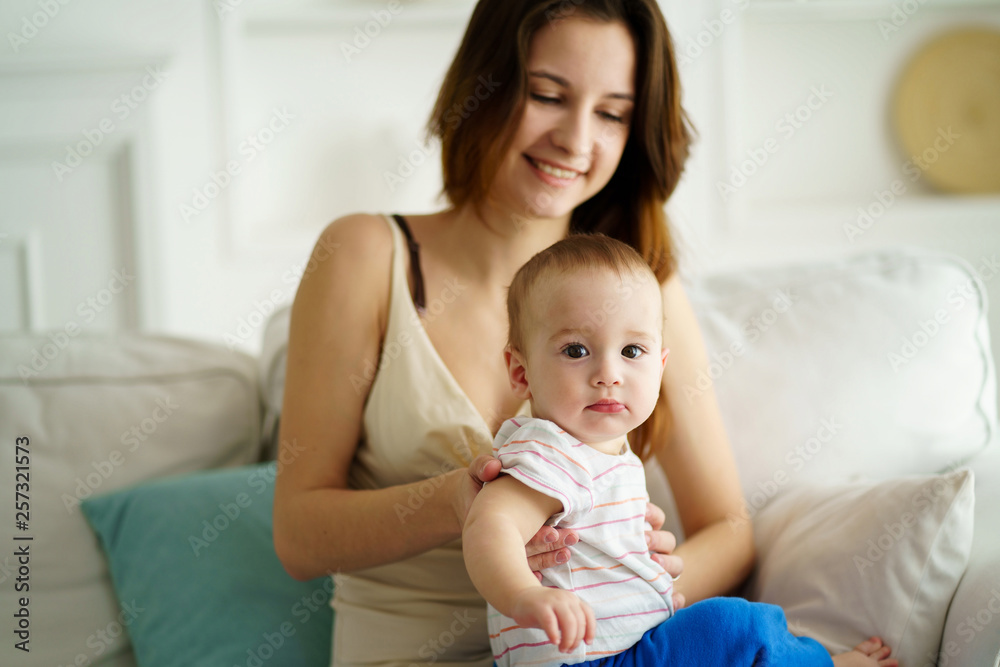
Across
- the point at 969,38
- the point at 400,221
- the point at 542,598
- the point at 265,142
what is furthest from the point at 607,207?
the point at 969,38

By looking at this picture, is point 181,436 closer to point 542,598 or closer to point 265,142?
point 542,598

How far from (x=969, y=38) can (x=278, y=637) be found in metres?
2.78

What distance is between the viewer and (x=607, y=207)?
142 centimetres

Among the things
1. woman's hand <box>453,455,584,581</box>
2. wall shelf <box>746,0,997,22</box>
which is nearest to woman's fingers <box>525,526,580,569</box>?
woman's hand <box>453,455,584,581</box>

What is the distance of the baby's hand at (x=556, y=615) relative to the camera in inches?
26.1

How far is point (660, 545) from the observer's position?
3.26 feet

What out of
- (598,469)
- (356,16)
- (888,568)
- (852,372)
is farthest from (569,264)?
(356,16)

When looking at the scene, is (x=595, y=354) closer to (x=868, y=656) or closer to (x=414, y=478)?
(x=414, y=478)

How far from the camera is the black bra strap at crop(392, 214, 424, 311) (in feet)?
4.06

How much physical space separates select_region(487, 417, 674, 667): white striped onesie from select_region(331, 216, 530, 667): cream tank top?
0.80 feet

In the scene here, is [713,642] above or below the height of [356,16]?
below

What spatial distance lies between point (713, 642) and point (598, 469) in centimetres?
23

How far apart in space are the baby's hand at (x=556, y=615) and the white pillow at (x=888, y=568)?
21.2 inches

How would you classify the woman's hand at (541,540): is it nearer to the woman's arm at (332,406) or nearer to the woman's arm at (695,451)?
the woman's arm at (332,406)
